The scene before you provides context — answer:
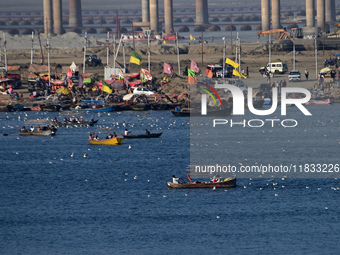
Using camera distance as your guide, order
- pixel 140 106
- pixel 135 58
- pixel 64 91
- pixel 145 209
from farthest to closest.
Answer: pixel 135 58, pixel 64 91, pixel 140 106, pixel 145 209

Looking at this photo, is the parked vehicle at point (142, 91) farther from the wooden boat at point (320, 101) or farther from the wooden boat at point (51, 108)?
the wooden boat at point (320, 101)

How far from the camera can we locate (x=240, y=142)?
8056 centimetres

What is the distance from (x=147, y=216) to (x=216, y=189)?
303 inches

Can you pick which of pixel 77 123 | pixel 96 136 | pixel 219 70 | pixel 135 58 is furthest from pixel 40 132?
pixel 219 70

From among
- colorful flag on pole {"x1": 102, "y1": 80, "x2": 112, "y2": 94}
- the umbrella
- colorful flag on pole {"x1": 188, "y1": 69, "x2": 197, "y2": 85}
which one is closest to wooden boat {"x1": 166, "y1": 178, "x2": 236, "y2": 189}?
colorful flag on pole {"x1": 188, "y1": 69, "x2": 197, "y2": 85}

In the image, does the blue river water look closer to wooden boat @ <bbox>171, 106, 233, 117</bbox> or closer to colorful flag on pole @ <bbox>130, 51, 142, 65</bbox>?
wooden boat @ <bbox>171, 106, 233, 117</bbox>

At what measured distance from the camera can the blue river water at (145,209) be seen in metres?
47.5

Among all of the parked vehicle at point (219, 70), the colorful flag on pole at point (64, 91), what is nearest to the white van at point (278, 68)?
the parked vehicle at point (219, 70)

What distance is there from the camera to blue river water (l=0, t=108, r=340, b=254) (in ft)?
156

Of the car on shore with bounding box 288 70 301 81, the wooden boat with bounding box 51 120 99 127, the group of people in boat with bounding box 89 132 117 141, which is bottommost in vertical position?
the group of people in boat with bounding box 89 132 117 141

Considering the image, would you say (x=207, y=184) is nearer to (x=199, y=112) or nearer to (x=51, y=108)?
(x=199, y=112)

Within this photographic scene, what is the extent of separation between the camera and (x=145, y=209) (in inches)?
2132

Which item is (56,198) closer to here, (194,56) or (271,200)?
(271,200)

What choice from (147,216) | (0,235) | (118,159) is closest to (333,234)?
(147,216)
